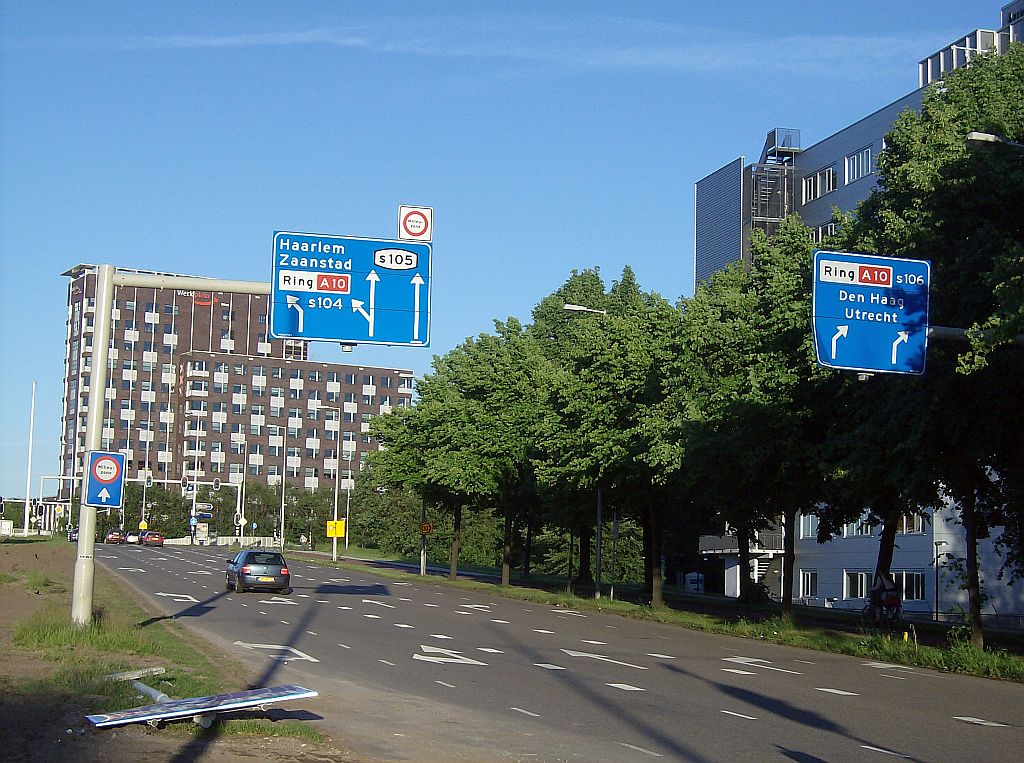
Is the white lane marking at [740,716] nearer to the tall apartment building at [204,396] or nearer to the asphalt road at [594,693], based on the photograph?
the asphalt road at [594,693]

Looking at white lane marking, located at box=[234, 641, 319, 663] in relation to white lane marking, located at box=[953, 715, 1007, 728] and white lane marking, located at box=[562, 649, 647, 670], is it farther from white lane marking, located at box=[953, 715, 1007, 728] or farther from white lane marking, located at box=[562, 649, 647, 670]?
white lane marking, located at box=[953, 715, 1007, 728]

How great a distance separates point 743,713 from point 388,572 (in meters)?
54.8

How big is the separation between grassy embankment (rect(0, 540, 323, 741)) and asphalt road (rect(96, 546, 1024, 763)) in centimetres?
79

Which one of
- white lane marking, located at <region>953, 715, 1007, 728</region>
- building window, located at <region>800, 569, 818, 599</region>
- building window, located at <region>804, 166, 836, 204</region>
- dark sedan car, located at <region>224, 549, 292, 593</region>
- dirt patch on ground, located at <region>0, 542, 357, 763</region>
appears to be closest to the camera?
dirt patch on ground, located at <region>0, 542, 357, 763</region>

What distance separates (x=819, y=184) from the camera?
82188 mm

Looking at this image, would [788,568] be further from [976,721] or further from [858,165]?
[858,165]

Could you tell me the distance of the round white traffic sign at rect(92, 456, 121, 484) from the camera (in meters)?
20.9

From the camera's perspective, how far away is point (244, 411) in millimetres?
162125

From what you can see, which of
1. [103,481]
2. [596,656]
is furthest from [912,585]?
[103,481]

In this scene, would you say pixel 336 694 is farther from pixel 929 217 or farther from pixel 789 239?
pixel 789 239

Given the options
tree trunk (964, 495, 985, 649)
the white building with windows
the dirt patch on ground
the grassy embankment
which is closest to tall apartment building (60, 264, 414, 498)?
the white building with windows

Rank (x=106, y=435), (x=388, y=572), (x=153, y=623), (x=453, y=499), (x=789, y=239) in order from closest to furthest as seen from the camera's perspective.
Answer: (x=153, y=623), (x=789, y=239), (x=453, y=499), (x=388, y=572), (x=106, y=435)

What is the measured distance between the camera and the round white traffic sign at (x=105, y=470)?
2086cm

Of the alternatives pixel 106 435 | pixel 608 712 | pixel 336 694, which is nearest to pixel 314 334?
pixel 336 694
